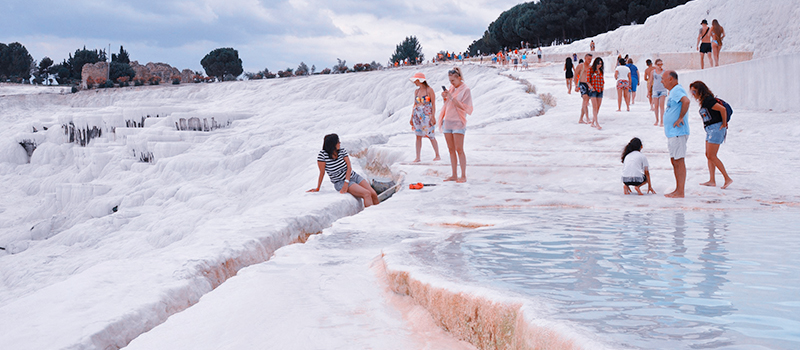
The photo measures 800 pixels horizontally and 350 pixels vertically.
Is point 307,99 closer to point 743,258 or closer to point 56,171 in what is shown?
point 56,171

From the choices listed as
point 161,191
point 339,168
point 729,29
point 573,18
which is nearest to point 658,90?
point 339,168

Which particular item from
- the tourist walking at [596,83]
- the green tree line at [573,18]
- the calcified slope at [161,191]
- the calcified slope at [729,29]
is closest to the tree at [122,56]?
the calcified slope at [161,191]

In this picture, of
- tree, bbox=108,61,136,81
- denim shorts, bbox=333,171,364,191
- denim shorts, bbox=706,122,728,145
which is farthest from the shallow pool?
tree, bbox=108,61,136,81

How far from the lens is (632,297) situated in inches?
95.6

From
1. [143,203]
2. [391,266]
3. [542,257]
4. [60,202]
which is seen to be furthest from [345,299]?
[60,202]

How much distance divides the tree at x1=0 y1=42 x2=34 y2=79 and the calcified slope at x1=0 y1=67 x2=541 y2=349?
99.9ft

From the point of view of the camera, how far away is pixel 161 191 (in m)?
17.1

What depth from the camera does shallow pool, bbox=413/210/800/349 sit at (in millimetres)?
2020

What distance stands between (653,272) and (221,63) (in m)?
72.8

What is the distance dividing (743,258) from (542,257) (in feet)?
3.56

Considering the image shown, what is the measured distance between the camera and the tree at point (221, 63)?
230ft

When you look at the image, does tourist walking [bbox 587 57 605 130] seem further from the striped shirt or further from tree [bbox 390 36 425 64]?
tree [bbox 390 36 425 64]

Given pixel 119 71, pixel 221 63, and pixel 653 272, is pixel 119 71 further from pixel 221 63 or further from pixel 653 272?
pixel 653 272

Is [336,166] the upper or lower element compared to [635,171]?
upper
